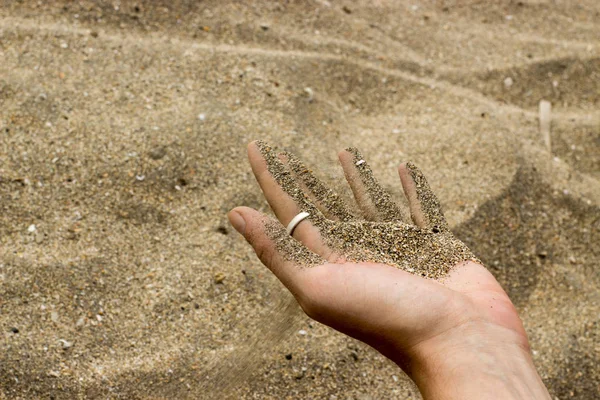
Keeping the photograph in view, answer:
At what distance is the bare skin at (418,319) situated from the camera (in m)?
1.45

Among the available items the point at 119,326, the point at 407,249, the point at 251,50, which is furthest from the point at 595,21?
the point at 119,326

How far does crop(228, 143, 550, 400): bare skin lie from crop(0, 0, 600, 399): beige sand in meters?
0.50

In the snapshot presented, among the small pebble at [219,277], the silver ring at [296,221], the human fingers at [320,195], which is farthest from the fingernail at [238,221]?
the small pebble at [219,277]

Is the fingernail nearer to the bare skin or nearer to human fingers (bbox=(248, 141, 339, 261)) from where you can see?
the bare skin

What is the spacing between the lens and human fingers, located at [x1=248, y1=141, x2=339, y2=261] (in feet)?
5.34

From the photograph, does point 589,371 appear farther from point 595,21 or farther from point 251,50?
point 595,21

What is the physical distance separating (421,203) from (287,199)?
1.41 ft

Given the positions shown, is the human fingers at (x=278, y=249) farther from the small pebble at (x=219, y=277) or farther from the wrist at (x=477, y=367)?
the small pebble at (x=219, y=277)

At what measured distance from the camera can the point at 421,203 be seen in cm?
183

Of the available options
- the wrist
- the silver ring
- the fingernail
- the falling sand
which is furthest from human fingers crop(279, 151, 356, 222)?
the wrist

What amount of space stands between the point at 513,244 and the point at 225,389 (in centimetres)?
124

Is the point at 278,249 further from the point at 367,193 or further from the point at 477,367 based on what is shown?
the point at 477,367

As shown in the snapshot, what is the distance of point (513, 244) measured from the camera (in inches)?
92.6

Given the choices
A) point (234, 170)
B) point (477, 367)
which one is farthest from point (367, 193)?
point (234, 170)
